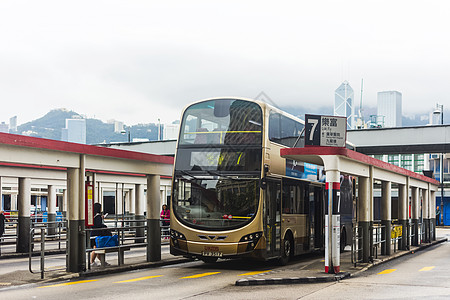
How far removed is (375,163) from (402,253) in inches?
218

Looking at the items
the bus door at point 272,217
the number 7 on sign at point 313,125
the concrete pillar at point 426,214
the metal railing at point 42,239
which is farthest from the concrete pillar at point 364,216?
the concrete pillar at point 426,214

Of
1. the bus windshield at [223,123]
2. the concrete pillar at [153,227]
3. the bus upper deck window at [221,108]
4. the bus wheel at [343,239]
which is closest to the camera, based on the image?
the bus windshield at [223,123]

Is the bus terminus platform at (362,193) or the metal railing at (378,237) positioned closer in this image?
the bus terminus platform at (362,193)

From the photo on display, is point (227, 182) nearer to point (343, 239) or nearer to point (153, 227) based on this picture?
point (153, 227)

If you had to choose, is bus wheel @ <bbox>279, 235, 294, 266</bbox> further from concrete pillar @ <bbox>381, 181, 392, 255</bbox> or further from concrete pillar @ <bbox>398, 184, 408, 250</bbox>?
concrete pillar @ <bbox>398, 184, 408, 250</bbox>

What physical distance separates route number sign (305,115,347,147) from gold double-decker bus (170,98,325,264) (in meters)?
1.15

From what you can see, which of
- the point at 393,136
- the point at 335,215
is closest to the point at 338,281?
the point at 335,215

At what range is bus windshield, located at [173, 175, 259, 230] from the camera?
1627 cm

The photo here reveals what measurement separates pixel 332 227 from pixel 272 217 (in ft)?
7.25

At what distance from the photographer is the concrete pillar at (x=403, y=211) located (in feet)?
81.3

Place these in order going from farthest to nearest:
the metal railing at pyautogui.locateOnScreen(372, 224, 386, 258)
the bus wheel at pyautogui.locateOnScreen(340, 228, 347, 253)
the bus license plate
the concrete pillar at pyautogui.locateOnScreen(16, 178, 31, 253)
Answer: the bus wheel at pyautogui.locateOnScreen(340, 228, 347, 253) → the concrete pillar at pyautogui.locateOnScreen(16, 178, 31, 253) → the metal railing at pyautogui.locateOnScreen(372, 224, 386, 258) → the bus license plate

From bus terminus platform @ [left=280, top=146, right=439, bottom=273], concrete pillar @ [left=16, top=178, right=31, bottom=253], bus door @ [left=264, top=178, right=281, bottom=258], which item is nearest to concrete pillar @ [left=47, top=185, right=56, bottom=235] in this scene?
concrete pillar @ [left=16, top=178, right=31, bottom=253]

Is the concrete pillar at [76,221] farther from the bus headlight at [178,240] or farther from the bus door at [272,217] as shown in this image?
the bus door at [272,217]

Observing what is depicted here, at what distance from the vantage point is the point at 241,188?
16.3 meters
